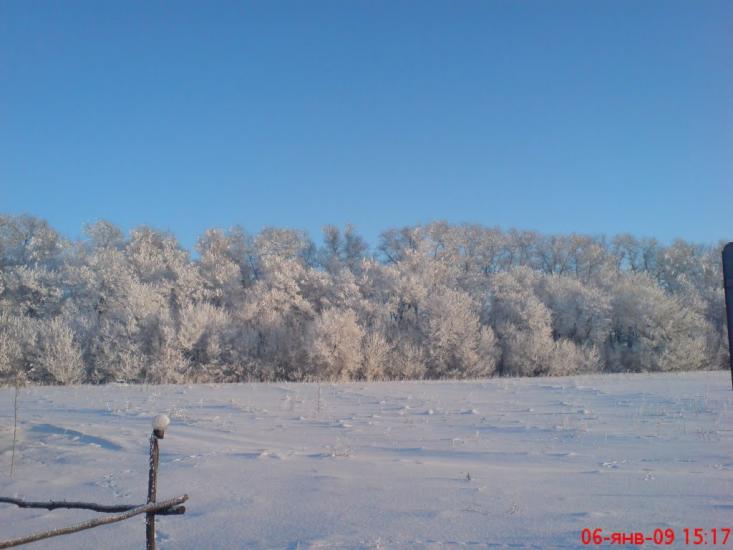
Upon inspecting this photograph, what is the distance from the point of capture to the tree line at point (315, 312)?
2816 cm

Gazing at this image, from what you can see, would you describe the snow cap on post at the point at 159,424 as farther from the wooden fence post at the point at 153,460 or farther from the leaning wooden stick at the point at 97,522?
the leaning wooden stick at the point at 97,522

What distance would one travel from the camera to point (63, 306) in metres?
30.0

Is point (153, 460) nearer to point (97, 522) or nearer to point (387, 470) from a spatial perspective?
point (97, 522)

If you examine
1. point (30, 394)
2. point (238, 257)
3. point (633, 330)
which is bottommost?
point (30, 394)

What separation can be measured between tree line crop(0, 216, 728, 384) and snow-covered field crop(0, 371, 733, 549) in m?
13.8

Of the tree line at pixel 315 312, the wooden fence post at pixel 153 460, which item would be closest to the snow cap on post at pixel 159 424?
the wooden fence post at pixel 153 460

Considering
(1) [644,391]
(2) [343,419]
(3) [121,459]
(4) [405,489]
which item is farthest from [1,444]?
(1) [644,391]

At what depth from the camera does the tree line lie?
28.2m

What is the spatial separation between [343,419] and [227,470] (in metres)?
5.05

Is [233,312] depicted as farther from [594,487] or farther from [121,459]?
[594,487]

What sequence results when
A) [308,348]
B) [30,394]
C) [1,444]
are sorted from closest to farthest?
[1,444] < [30,394] < [308,348]

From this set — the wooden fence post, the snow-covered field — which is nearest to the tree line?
the snow-covered field

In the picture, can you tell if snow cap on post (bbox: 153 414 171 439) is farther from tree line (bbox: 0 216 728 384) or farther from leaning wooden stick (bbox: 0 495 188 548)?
tree line (bbox: 0 216 728 384)

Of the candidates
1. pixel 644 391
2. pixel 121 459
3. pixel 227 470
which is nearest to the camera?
pixel 227 470
